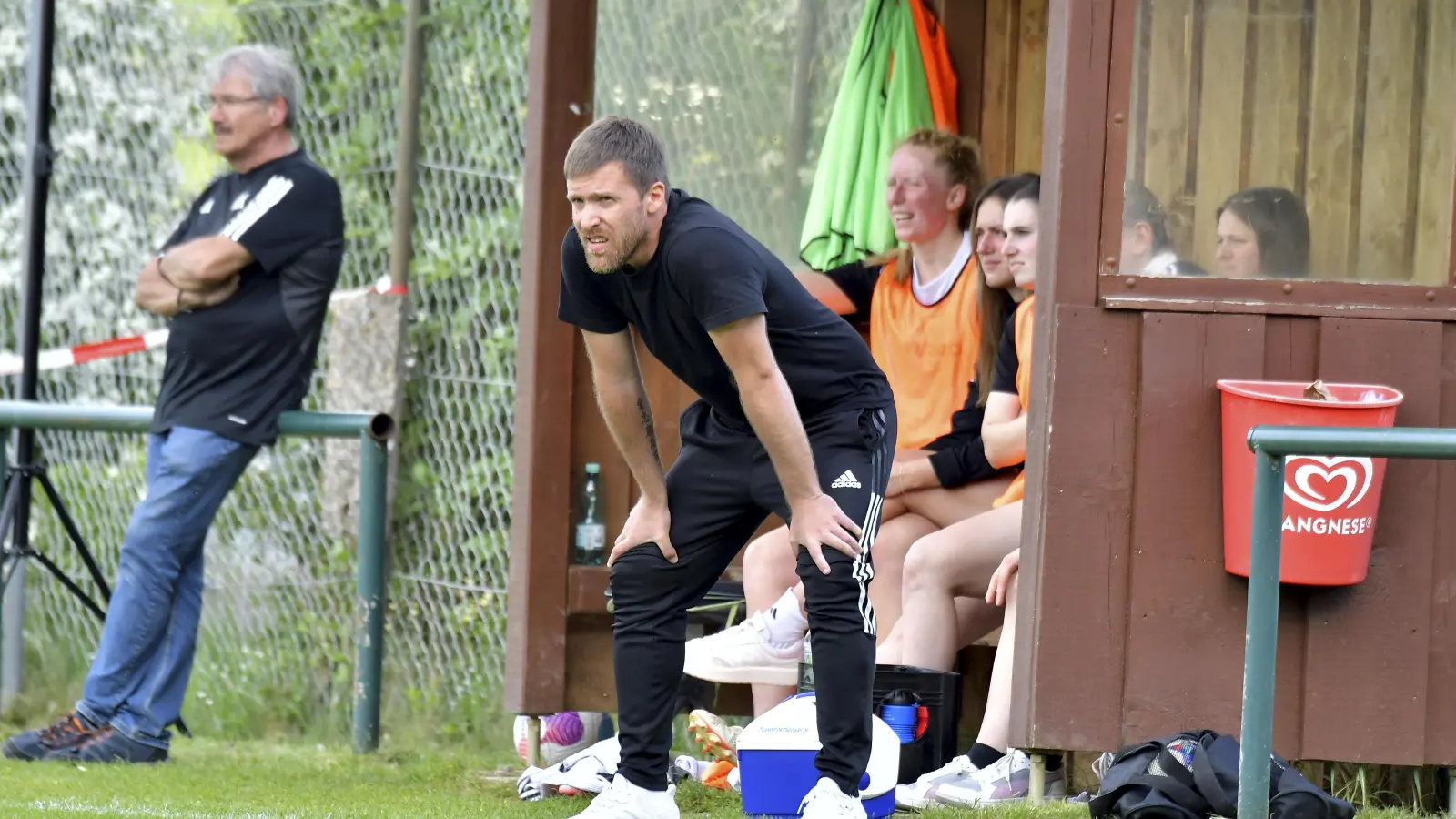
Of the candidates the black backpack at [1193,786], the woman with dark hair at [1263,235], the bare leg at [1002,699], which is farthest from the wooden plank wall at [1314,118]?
the black backpack at [1193,786]

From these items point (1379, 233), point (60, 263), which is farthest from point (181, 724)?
point (1379, 233)

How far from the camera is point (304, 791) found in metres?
5.30

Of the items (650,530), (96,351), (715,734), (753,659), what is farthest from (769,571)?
(96,351)

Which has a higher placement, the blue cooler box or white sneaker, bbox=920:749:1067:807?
the blue cooler box

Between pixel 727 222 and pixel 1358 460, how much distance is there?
1.55 m

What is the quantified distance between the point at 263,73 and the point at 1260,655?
3.66m

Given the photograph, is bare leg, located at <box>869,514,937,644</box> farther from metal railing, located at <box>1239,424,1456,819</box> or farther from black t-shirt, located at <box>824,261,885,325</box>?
metal railing, located at <box>1239,424,1456,819</box>

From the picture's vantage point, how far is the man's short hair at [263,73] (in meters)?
6.18

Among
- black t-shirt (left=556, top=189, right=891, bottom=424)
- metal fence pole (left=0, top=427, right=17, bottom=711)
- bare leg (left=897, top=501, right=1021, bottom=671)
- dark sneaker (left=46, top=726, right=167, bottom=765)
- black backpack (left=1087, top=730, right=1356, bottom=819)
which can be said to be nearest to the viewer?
black t-shirt (left=556, top=189, right=891, bottom=424)

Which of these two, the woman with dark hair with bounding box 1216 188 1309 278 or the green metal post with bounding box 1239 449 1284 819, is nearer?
the green metal post with bounding box 1239 449 1284 819

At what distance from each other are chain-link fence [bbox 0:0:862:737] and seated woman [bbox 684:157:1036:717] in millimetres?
592

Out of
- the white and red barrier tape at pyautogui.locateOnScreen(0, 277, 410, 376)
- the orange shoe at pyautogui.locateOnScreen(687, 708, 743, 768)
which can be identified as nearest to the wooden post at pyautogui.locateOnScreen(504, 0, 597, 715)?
the orange shoe at pyautogui.locateOnScreen(687, 708, 743, 768)

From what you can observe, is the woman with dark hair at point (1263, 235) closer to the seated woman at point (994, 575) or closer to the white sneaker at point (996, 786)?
the seated woman at point (994, 575)

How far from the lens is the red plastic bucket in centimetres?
448
